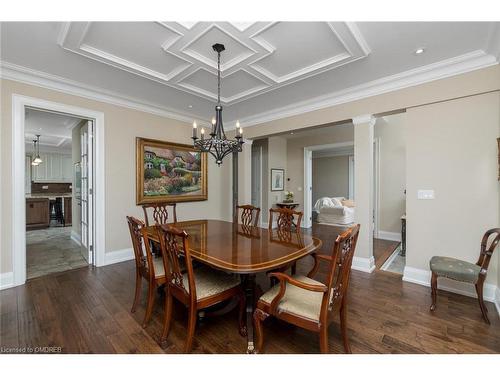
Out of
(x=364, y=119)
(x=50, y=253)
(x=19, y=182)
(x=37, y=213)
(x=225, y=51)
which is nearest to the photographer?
(x=225, y=51)

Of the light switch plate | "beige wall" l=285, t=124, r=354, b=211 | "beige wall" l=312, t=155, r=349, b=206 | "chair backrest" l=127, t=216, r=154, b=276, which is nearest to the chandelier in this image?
"chair backrest" l=127, t=216, r=154, b=276

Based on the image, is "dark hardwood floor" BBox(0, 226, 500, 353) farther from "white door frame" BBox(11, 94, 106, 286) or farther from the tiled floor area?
the tiled floor area

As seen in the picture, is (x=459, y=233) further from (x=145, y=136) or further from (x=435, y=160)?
(x=145, y=136)

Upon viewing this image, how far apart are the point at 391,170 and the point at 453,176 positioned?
2.53 meters

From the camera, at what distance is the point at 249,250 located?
1.79 meters

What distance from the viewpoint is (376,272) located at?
305cm

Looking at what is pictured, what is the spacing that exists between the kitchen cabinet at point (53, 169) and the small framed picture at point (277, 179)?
6870mm

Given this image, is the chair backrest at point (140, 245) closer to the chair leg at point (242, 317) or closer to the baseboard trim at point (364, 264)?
the chair leg at point (242, 317)

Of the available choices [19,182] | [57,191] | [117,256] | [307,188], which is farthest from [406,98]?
[57,191]

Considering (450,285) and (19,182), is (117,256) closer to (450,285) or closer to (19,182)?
(19,182)

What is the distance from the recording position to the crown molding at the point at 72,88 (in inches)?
99.4

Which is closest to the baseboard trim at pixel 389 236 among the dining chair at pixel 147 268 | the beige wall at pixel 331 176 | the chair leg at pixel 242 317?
the chair leg at pixel 242 317
